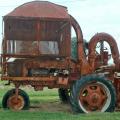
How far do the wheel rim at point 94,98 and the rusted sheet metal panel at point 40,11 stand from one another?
2075 mm

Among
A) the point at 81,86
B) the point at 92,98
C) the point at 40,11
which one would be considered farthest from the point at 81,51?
the point at 40,11

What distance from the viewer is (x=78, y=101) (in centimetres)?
1493

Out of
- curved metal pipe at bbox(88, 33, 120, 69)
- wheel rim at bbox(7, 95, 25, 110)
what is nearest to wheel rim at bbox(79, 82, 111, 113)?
curved metal pipe at bbox(88, 33, 120, 69)

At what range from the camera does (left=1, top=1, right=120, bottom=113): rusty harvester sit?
1512 centimetres

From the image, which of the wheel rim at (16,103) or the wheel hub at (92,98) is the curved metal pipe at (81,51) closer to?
the wheel hub at (92,98)

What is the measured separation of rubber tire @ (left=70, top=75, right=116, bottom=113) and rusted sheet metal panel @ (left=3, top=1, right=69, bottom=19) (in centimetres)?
182

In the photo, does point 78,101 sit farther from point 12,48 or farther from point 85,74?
point 12,48

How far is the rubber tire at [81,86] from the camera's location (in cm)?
1488

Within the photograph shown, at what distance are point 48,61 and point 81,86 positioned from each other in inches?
47.5

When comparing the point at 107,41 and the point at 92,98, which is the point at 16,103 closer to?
the point at 92,98

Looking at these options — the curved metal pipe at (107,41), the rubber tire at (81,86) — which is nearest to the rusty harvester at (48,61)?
the rubber tire at (81,86)

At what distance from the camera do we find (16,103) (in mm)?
15742

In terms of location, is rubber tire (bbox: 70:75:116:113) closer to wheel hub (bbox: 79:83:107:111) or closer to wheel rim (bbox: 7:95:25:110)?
wheel hub (bbox: 79:83:107:111)

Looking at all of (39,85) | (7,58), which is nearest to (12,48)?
(7,58)
